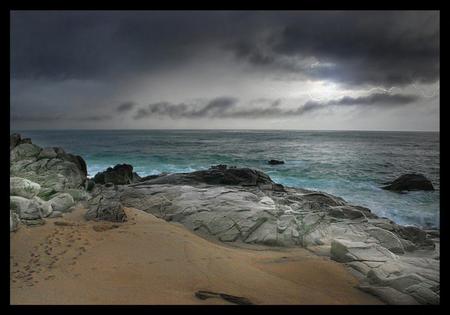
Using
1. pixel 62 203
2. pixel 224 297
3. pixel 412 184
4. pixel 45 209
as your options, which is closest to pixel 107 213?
pixel 45 209

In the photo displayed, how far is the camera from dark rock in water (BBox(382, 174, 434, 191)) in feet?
70.5

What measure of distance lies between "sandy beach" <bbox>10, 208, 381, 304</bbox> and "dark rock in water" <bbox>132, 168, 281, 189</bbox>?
22.2ft

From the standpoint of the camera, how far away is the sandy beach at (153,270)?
5.89 metres

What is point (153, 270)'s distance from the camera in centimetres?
691

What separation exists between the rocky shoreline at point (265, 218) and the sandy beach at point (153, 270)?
50 cm

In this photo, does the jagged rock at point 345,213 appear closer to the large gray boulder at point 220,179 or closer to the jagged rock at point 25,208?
the large gray boulder at point 220,179

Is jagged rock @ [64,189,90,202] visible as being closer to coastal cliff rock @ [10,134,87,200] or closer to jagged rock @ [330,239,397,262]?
coastal cliff rock @ [10,134,87,200]

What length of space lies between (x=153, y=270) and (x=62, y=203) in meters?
5.68

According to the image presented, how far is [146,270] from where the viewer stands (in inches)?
272

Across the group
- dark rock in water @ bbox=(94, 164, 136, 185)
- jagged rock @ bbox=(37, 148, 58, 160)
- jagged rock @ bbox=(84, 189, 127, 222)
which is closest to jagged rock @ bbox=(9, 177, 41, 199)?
jagged rock @ bbox=(84, 189, 127, 222)

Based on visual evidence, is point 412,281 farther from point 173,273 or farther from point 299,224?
point 173,273
